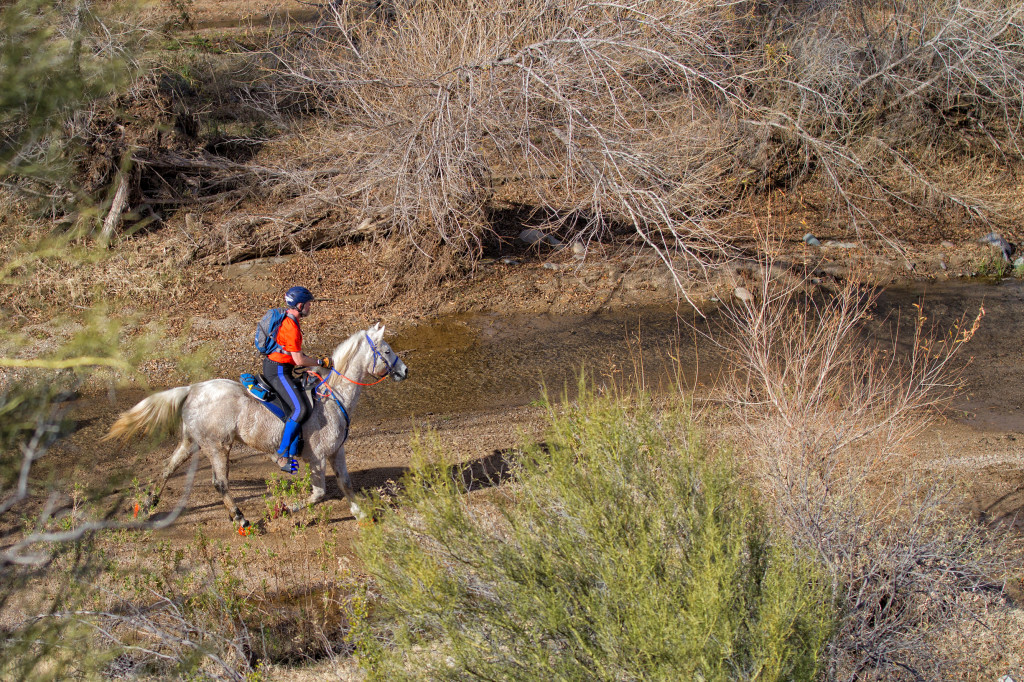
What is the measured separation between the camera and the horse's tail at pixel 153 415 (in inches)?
305

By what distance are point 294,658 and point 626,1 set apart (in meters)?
11.3

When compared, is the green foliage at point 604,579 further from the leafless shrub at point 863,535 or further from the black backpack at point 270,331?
the black backpack at point 270,331

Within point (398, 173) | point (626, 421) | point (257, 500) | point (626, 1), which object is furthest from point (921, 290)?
point (257, 500)

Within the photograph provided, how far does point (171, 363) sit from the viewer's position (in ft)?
40.7

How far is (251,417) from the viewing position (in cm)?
802

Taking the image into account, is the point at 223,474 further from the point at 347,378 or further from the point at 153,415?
the point at 347,378

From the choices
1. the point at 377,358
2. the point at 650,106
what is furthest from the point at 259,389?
the point at 650,106

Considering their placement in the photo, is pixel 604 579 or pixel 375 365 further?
pixel 375 365

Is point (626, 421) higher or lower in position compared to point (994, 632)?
higher

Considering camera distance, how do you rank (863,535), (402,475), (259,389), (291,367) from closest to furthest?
(863,535)
(259,389)
(291,367)
(402,475)

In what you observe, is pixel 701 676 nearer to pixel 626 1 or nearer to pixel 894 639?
pixel 894 639

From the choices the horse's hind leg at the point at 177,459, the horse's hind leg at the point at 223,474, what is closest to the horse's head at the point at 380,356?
the horse's hind leg at the point at 223,474

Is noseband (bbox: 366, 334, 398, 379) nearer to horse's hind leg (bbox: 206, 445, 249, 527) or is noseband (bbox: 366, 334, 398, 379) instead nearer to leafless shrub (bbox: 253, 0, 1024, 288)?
horse's hind leg (bbox: 206, 445, 249, 527)

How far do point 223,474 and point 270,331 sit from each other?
5.54 ft
